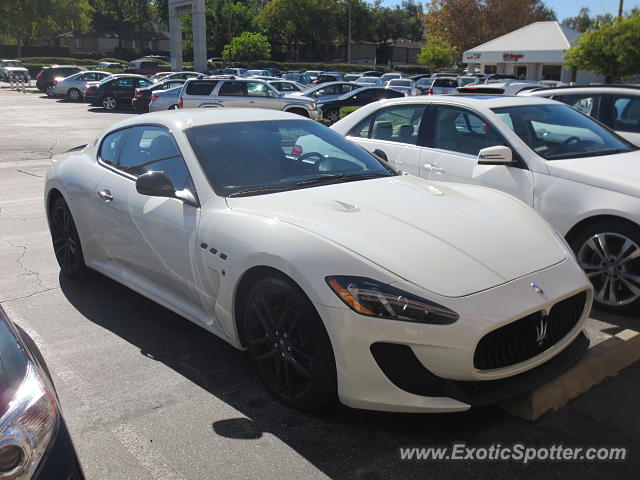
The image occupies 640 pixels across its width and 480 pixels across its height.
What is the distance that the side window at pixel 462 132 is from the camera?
5445 millimetres

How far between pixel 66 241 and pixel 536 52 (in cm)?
4235

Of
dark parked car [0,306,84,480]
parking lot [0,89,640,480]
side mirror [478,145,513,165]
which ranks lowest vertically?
parking lot [0,89,640,480]

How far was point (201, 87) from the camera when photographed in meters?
19.1

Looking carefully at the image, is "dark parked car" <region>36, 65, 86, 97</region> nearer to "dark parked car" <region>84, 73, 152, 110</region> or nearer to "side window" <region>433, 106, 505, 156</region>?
"dark parked car" <region>84, 73, 152, 110</region>

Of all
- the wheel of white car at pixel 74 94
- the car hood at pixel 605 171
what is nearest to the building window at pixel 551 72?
the wheel of white car at pixel 74 94

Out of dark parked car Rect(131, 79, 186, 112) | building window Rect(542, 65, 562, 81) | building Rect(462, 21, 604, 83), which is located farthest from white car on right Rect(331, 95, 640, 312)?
building window Rect(542, 65, 562, 81)

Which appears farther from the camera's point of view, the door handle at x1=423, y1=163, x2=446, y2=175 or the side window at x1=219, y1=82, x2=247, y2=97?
the side window at x1=219, y1=82, x2=247, y2=97

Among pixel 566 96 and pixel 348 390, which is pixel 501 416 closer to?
pixel 348 390

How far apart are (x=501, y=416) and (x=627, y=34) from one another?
19.9 metres

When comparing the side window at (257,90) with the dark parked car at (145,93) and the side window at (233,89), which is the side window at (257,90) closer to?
the side window at (233,89)

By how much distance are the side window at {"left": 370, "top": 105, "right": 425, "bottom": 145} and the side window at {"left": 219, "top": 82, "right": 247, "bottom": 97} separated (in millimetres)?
13447

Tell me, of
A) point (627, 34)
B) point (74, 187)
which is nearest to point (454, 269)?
point (74, 187)

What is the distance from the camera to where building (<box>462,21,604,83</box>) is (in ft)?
135

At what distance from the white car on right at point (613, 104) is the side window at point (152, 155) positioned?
16.1ft
